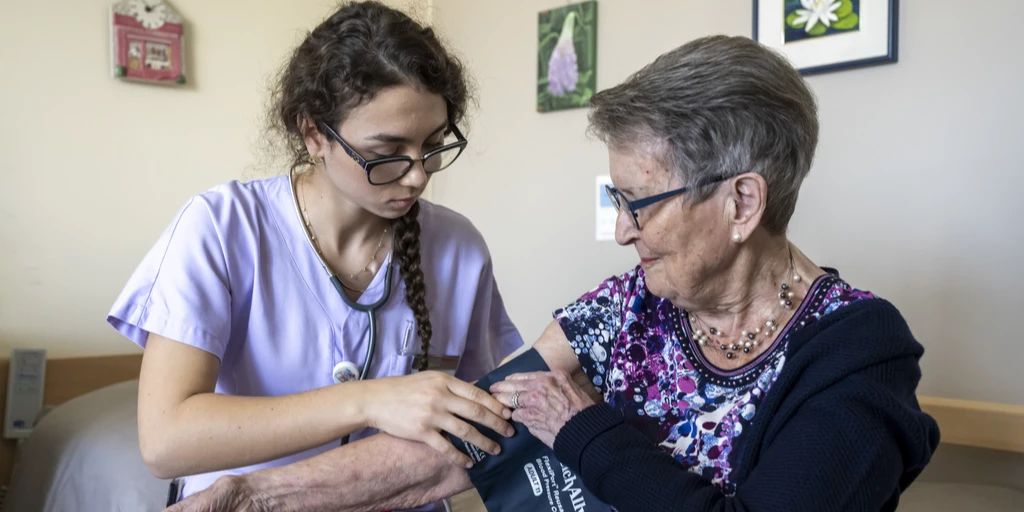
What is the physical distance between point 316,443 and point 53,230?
166 cm

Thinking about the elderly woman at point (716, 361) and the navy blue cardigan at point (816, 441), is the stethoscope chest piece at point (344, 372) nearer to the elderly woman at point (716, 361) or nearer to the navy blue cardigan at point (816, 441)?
the elderly woman at point (716, 361)

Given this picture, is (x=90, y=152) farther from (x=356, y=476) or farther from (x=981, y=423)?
(x=981, y=423)

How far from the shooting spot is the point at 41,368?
7.80 feet

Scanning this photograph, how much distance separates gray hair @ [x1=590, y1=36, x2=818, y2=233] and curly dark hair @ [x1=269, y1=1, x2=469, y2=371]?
370 millimetres

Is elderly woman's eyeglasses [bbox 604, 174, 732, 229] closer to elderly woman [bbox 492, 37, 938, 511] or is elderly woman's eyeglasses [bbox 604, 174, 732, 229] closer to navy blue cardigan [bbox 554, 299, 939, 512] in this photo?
elderly woman [bbox 492, 37, 938, 511]

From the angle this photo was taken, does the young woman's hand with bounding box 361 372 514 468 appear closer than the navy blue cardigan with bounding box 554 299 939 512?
No

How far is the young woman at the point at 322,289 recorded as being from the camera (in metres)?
1.22

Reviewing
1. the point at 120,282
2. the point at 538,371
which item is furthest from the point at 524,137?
the point at 538,371

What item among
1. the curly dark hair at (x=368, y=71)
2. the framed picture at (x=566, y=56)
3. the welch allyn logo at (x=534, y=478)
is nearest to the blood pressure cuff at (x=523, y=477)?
the welch allyn logo at (x=534, y=478)

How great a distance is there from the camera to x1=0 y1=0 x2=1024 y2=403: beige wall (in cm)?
174

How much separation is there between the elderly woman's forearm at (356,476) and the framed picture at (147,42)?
1.72 m

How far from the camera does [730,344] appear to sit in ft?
3.95

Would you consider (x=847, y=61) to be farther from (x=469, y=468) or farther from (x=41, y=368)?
(x=41, y=368)

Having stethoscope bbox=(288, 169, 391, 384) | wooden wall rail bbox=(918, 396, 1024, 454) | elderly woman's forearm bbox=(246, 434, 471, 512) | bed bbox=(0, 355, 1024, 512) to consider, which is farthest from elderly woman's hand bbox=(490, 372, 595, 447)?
wooden wall rail bbox=(918, 396, 1024, 454)
